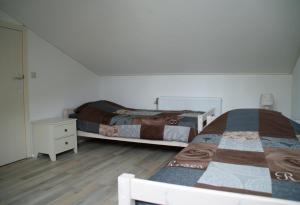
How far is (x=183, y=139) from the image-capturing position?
321 cm

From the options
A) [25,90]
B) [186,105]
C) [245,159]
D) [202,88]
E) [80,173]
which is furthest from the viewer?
[186,105]

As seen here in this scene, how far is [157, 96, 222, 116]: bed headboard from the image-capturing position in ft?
13.2

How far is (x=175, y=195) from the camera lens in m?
0.96

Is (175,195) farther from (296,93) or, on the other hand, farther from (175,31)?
(296,93)

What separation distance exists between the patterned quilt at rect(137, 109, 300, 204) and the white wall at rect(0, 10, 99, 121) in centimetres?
254

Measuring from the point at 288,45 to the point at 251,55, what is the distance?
46 centimetres

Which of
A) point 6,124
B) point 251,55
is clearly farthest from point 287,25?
point 6,124

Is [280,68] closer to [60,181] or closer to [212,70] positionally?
[212,70]

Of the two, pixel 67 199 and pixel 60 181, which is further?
pixel 60 181

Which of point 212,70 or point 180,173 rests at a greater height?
point 212,70

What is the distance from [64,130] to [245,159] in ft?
8.60

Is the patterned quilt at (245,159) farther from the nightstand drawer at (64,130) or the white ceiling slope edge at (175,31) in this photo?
the nightstand drawer at (64,130)

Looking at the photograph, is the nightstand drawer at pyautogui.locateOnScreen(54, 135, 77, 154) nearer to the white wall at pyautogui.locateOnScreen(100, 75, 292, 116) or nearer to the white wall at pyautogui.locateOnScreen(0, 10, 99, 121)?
the white wall at pyautogui.locateOnScreen(0, 10, 99, 121)

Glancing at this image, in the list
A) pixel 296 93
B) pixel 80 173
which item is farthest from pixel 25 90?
pixel 296 93
